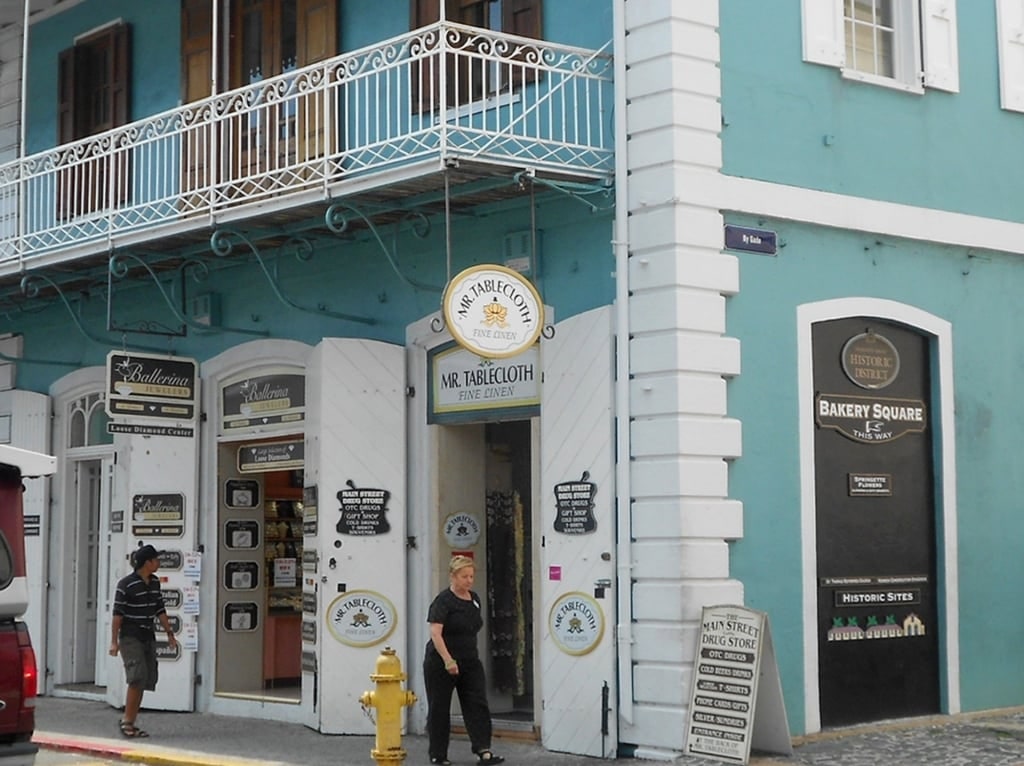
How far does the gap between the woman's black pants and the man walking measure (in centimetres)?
306

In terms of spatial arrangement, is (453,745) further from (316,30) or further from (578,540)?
(316,30)

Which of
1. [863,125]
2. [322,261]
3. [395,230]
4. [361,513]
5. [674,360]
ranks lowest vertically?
[361,513]

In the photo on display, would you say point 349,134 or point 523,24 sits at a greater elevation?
point 523,24

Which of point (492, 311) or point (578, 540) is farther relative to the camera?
point (578, 540)

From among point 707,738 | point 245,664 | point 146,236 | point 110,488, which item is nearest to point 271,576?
point 245,664

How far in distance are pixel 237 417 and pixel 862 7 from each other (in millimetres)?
6724

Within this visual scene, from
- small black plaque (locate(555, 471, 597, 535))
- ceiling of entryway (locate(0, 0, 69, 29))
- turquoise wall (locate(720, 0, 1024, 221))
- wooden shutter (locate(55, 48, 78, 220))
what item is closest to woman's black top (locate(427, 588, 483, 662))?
small black plaque (locate(555, 471, 597, 535))

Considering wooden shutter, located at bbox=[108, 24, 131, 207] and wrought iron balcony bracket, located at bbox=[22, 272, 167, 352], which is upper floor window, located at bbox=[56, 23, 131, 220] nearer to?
wooden shutter, located at bbox=[108, 24, 131, 207]

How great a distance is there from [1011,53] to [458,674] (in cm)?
753

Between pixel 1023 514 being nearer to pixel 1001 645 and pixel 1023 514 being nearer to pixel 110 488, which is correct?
pixel 1001 645

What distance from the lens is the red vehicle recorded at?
8.27m

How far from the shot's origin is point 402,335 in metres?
14.1

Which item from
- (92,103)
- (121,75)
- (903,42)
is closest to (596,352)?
(903,42)

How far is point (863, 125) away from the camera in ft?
44.2
